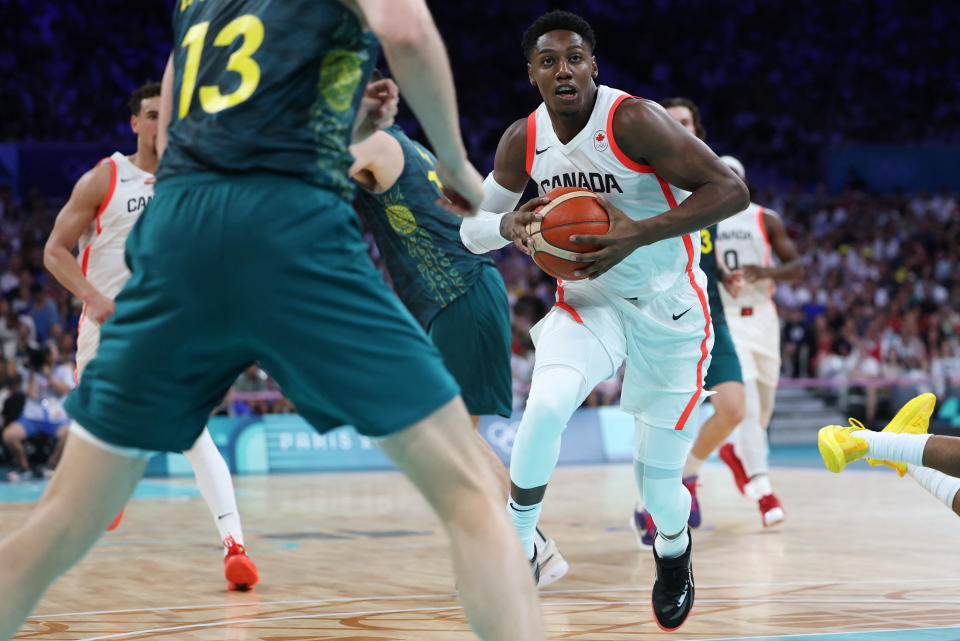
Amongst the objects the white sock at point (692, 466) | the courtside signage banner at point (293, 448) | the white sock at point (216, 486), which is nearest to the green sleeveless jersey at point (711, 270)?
the white sock at point (692, 466)

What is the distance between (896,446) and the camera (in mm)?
5023

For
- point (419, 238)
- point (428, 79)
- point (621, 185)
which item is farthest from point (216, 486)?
point (428, 79)

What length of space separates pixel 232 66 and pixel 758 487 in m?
6.18

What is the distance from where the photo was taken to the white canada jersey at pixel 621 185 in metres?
4.56

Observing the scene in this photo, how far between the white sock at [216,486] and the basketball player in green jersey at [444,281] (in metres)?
1.17

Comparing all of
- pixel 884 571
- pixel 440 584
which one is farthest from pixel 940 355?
pixel 440 584

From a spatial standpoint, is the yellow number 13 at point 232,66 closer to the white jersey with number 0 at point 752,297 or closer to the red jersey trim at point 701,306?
the red jersey trim at point 701,306

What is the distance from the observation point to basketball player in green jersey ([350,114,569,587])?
16.5 ft

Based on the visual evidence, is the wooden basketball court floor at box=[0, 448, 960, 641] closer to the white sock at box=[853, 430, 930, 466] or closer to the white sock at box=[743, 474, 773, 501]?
the white sock at box=[743, 474, 773, 501]

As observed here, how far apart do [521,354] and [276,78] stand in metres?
13.2

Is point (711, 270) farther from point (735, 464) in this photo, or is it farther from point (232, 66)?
point (232, 66)

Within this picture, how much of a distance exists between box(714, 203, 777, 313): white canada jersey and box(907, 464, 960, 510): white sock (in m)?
3.71

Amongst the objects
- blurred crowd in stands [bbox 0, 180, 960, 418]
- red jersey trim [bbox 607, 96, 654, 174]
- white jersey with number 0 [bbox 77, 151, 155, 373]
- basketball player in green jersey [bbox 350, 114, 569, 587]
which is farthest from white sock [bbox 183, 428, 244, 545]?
blurred crowd in stands [bbox 0, 180, 960, 418]

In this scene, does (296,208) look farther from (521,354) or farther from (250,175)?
(521,354)
